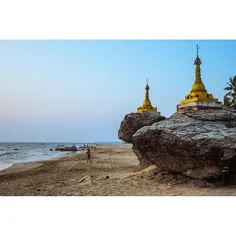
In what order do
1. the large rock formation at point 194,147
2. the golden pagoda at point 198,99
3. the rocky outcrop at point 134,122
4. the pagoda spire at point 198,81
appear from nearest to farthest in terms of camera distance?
the large rock formation at point 194,147 < the rocky outcrop at point 134,122 < the golden pagoda at point 198,99 < the pagoda spire at point 198,81

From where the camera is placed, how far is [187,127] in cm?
702

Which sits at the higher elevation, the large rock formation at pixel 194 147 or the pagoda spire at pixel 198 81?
the pagoda spire at pixel 198 81

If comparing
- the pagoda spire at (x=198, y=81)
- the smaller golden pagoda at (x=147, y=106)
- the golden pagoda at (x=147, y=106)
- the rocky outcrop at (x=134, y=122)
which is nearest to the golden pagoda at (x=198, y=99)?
the pagoda spire at (x=198, y=81)

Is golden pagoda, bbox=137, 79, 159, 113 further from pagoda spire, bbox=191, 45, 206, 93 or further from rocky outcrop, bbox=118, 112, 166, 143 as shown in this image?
rocky outcrop, bbox=118, 112, 166, 143

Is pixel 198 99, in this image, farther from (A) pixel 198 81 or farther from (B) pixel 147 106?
(B) pixel 147 106

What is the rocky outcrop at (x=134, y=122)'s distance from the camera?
9.67 m

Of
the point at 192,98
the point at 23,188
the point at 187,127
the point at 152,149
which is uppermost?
the point at 192,98

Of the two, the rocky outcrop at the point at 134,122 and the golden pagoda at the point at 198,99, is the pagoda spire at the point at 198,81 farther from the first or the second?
the rocky outcrop at the point at 134,122

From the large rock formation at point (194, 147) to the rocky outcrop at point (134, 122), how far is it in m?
1.88
